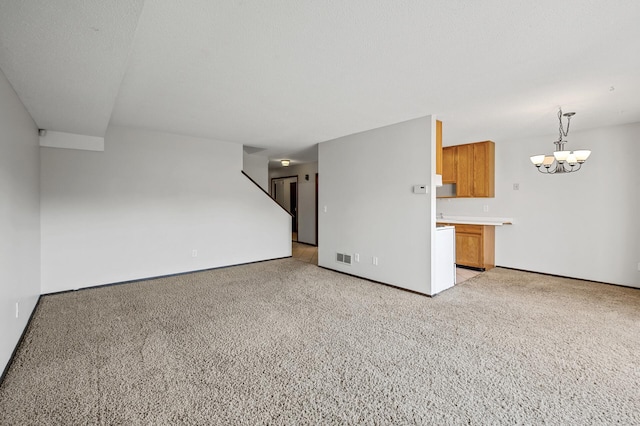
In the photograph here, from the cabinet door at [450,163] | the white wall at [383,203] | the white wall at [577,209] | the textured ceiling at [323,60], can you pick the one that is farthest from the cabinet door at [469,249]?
the textured ceiling at [323,60]

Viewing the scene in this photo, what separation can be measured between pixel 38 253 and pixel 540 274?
24.4 feet

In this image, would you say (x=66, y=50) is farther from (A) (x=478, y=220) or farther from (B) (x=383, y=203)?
(A) (x=478, y=220)

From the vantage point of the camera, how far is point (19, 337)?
2.59m

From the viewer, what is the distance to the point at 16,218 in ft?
8.50

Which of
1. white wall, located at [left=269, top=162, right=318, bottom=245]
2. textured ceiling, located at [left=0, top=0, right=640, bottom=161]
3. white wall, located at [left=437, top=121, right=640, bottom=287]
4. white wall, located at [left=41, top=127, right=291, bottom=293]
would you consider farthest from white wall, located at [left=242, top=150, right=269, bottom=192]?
white wall, located at [left=437, top=121, right=640, bottom=287]

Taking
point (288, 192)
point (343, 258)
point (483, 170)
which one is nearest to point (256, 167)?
point (288, 192)

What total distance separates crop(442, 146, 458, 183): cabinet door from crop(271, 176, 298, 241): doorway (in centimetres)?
462

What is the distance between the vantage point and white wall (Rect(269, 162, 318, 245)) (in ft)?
28.1

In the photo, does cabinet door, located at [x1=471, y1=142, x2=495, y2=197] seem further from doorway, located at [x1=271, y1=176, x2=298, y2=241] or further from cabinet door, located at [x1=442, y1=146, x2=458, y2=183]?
doorway, located at [x1=271, y1=176, x2=298, y2=241]

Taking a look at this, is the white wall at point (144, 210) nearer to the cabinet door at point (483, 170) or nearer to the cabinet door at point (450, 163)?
the cabinet door at point (450, 163)

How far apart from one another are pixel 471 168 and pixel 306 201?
15.1ft

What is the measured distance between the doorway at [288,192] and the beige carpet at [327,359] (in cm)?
579

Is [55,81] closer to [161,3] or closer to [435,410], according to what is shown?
[161,3]

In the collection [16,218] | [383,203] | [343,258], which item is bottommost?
[343,258]
